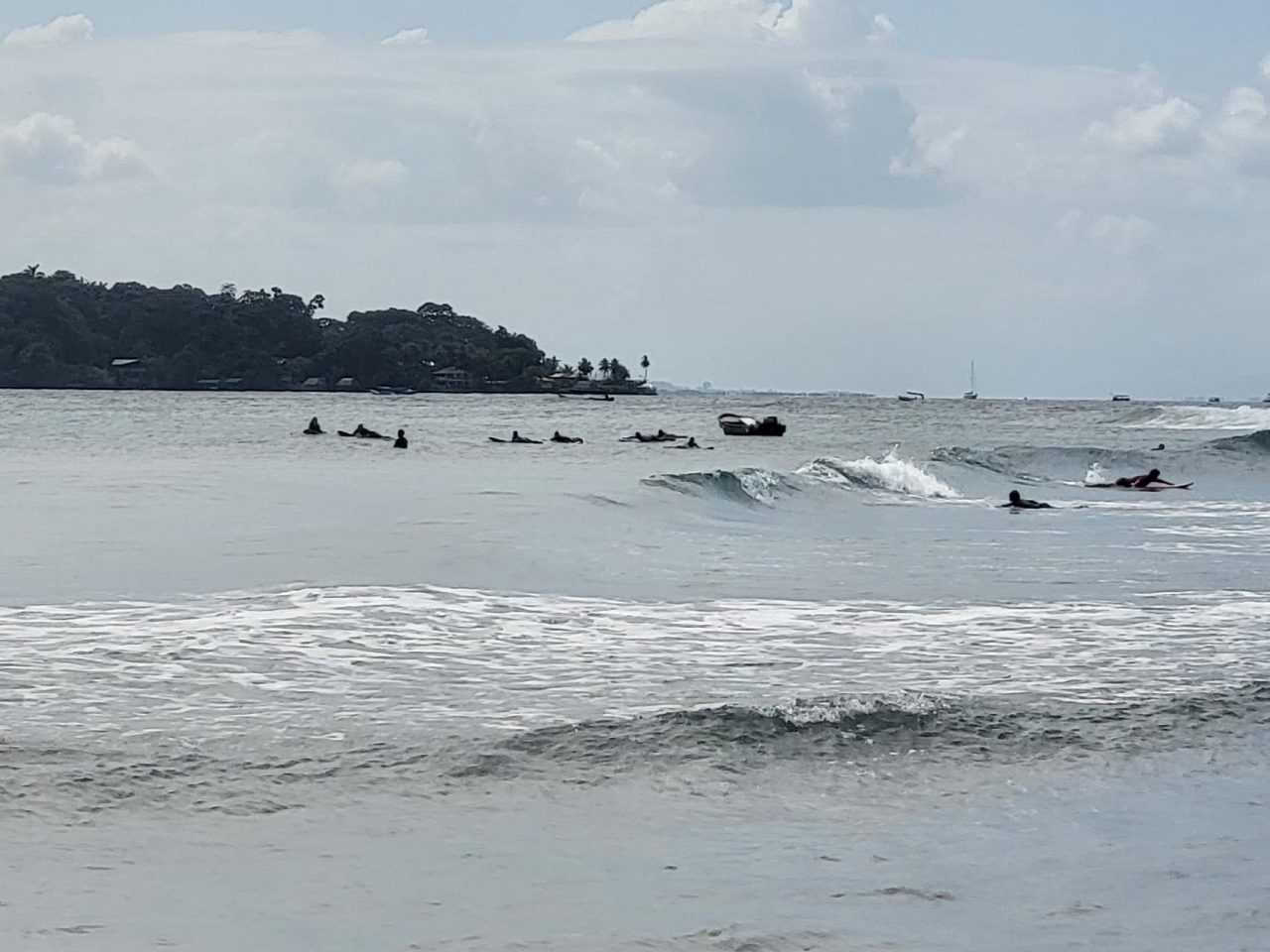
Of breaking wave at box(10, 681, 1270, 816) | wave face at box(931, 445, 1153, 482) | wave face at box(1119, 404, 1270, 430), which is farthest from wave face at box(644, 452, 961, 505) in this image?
wave face at box(1119, 404, 1270, 430)

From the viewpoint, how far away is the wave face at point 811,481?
31.4 metres

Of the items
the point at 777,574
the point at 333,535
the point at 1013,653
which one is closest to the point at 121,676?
the point at 1013,653

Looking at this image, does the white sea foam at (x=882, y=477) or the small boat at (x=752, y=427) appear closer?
the white sea foam at (x=882, y=477)

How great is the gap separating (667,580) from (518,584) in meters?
1.72

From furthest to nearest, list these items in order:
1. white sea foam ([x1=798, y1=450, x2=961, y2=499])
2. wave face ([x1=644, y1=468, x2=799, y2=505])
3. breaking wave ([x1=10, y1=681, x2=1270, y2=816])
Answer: white sea foam ([x1=798, y1=450, x2=961, y2=499]) → wave face ([x1=644, y1=468, x2=799, y2=505]) → breaking wave ([x1=10, y1=681, x2=1270, y2=816])

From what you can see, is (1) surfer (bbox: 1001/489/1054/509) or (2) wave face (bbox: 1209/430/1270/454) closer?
(1) surfer (bbox: 1001/489/1054/509)

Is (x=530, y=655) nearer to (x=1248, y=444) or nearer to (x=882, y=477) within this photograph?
(x=882, y=477)

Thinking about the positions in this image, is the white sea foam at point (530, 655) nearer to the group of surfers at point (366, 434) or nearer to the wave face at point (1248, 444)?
the group of surfers at point (366, 434)

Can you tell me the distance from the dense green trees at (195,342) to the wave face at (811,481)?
4499 inches

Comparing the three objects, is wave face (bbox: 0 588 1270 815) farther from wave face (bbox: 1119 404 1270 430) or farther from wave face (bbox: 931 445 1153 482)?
wave face (bbox: 1119 404 1270 430)

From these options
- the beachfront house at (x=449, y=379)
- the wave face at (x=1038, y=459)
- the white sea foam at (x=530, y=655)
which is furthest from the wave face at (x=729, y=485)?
the beachfront house at (x=449, y=379)

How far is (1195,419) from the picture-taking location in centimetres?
11281

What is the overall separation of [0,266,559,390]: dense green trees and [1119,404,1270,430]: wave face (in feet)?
237

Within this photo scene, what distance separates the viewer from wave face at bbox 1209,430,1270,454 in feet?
195
